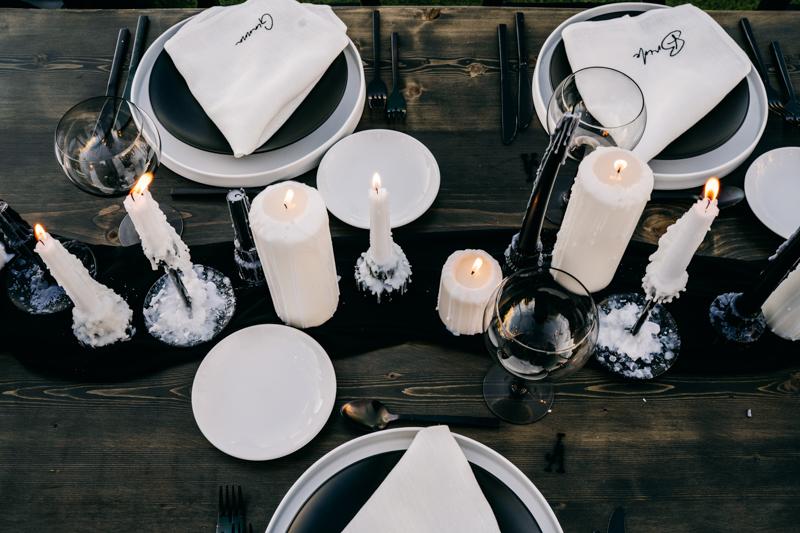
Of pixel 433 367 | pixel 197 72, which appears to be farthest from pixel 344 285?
pixel 197 72

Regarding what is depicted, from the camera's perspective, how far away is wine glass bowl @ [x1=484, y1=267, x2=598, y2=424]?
2.25ft

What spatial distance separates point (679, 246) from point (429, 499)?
46 cm

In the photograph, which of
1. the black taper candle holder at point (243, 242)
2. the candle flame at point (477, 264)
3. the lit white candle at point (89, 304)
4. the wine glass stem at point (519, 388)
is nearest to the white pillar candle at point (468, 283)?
the candle flame at point (477, 264)

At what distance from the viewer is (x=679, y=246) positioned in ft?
2.39

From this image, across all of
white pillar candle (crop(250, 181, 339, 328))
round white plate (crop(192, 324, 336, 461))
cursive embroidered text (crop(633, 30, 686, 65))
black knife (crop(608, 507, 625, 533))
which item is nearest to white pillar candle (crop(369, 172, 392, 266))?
white pillar candle (crop(250, 181, 339, 328))

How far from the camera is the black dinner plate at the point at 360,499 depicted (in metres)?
0.73

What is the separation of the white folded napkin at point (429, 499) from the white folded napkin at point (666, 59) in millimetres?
620

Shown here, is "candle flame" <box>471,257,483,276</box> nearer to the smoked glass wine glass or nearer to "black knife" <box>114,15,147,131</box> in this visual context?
the smoked glass wine glass

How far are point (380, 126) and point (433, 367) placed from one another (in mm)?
512

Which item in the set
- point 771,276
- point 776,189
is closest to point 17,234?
point 771,276

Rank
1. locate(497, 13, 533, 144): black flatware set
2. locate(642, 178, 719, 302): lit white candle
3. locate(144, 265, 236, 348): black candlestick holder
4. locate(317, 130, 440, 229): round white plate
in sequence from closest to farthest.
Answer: locate(642, 178, 719, 302): lit white candle
locate(144, 265, 236, 348): black candlestick holder
locate(317, 130, 440, 229): round white plate
locate(497, 13, 533, 144): black flatware set

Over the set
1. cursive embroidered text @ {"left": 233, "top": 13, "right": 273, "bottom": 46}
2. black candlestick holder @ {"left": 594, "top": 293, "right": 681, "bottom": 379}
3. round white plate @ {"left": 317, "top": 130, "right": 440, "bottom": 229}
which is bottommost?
black candlestick holder @ {"left": 594, "top": 293, "right": 681, "bottom": 379}

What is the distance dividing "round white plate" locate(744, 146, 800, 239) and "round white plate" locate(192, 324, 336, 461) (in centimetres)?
82

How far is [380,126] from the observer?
1124mm
